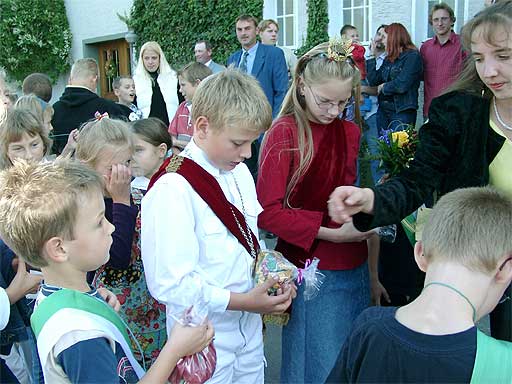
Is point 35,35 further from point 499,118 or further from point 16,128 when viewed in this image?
point 499,118

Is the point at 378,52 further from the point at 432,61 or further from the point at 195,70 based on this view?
the point at 195,70

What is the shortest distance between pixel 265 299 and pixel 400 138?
1202 mm

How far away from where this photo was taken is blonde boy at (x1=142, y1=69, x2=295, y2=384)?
2.14m

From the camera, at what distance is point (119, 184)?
9.13 ft

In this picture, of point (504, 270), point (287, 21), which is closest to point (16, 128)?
point (504, 270)

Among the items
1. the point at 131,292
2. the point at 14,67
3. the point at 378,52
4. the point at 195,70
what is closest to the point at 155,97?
the point at 195,70

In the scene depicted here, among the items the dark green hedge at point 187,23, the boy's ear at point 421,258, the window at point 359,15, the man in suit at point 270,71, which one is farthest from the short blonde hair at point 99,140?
the dark green hedge at point 187,23

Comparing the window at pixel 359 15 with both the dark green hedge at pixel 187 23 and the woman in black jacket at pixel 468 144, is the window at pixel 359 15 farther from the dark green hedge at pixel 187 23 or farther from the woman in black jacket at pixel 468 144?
the woman in black jacket at pixel 468 144

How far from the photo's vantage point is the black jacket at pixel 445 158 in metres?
2.29

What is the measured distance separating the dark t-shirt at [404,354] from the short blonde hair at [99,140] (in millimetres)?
1840

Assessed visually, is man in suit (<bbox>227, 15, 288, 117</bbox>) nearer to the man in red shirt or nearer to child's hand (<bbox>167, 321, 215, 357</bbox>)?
the man in red shirt

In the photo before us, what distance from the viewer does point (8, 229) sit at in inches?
74.2

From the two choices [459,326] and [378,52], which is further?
[378,52]

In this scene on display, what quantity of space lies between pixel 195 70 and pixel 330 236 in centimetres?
413
